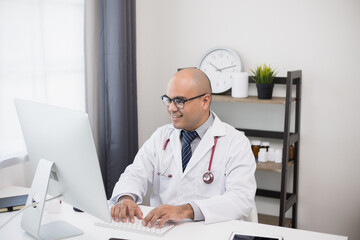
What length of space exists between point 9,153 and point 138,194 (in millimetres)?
763

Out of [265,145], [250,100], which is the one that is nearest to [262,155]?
[265,145]

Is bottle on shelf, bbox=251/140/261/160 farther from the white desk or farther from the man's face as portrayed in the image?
the white desk

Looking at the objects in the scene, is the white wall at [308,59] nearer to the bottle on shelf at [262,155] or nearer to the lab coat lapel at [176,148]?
the bottle on shelf at [262,155]

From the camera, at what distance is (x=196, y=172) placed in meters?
2.11

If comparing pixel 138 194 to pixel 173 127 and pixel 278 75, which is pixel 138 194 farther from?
pixel 278 75

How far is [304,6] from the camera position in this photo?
10.1 feet

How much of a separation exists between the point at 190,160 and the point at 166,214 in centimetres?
43

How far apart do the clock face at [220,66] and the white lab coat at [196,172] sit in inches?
41.0

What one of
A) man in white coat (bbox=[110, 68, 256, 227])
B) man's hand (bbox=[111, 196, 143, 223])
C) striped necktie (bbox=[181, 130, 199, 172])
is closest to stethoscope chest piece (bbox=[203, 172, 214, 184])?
man in white coat (bbox=[110, 68, 256, 227])

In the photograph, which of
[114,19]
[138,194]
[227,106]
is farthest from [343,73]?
[138,194]

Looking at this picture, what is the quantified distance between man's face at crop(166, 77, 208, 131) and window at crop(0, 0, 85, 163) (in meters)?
0.78

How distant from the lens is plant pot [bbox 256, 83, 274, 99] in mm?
3002

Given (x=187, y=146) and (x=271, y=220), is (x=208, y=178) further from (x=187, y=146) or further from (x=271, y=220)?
(x=271, y=220)

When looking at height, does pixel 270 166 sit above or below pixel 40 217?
below
